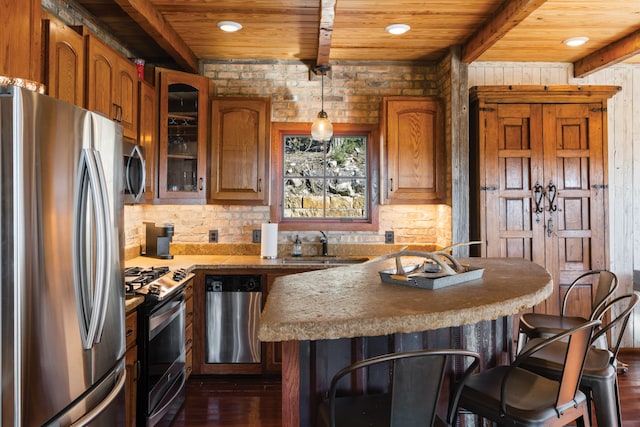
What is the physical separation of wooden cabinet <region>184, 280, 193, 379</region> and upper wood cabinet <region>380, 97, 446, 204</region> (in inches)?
70.4

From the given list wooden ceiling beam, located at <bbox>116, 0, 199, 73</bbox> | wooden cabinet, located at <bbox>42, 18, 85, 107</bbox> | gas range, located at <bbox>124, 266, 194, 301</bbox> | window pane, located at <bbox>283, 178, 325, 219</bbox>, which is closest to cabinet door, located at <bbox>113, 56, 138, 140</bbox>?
wooden ceiling beam, located at <bbox>116, 0, 199, 73</bbox>

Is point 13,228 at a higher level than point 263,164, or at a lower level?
lower

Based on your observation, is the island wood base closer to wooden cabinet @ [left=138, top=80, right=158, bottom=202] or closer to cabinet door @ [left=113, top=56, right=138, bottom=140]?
cabinet door @ [left=113, top=56, right=138, bottom=140]

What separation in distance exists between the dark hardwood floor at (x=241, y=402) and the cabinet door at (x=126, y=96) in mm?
1889

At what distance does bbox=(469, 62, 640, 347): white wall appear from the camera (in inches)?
154

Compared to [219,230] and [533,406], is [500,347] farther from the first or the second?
[219,230]

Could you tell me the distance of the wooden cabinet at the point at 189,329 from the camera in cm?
307

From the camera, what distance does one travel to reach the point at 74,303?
1.48 m

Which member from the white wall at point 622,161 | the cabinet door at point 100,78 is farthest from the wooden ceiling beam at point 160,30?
the white wall at point 622,161

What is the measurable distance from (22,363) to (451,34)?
335 centimetres

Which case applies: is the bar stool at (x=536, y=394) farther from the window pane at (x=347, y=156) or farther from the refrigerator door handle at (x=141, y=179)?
the window pane at (x=347, y=156)

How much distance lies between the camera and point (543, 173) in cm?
344

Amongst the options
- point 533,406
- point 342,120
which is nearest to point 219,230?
point 342,120

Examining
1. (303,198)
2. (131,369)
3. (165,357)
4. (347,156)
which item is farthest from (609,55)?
(131,369)
